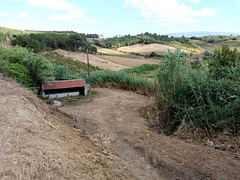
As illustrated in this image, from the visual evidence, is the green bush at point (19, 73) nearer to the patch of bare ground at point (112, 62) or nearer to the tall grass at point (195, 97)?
the tall grass at point (195, 97)

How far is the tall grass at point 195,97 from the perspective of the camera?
5.47m

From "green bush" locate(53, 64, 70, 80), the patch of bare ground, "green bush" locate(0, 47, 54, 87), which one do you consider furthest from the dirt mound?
the patch of bare ground

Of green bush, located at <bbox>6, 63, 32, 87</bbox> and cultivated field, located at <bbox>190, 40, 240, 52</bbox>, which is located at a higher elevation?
cultivated field, located at <bbox>190, 40, 240, 52</bbox>

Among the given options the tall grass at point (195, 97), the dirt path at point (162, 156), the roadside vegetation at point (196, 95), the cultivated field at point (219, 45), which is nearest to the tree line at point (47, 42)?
the cultivated field at point (219, 45)

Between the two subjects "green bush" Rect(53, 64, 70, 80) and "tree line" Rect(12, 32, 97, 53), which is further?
"tree line" Rect(12, 32, 97, 53)

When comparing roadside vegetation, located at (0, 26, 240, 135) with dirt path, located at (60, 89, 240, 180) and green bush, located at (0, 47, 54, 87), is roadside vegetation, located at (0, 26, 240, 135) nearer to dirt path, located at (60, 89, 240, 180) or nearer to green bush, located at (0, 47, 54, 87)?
dirt path, located at (60, 89, 240, 180)

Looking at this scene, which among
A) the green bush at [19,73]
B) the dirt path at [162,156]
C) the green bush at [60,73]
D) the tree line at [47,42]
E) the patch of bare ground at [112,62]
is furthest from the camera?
the tree line at [47,42]

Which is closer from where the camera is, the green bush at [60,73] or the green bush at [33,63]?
the green bush at [33,63]

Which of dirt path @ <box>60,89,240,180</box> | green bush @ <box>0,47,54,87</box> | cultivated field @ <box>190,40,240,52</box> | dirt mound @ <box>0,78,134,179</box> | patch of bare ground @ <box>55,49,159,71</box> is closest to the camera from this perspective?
dirt mound @ <box>0,78,134,179</box>

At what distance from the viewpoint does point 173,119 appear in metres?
6.67

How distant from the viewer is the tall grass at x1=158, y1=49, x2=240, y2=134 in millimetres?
5473

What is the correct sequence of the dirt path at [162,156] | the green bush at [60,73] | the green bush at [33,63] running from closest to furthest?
the dirt path at [162,156], the green bush at [33,63], the green bush at [60,73]

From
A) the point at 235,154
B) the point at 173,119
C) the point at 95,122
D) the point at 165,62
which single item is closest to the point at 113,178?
the point at 235,154

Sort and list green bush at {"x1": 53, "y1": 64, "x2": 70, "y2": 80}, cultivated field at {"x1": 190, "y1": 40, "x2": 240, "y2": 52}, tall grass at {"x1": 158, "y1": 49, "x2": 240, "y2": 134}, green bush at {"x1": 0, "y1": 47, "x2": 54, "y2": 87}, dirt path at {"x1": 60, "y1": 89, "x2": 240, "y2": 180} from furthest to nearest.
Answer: green bush at {"x1": 53, "y1": 64, "x2": 70, "y2": 80} < green bush at {"x1": 0, "y1": 47, "x2": 54, "y2": 87} < cultivated field at {"x1": 190, "y1": 40, "x2": 240, "y2": 52} < tall grass at {"x1": 158, "y1": 49, "x2": 240, "y2": 134} < dirt path at {"x1": 60, "y1": 89, "x2": 240, "y2": 180}
